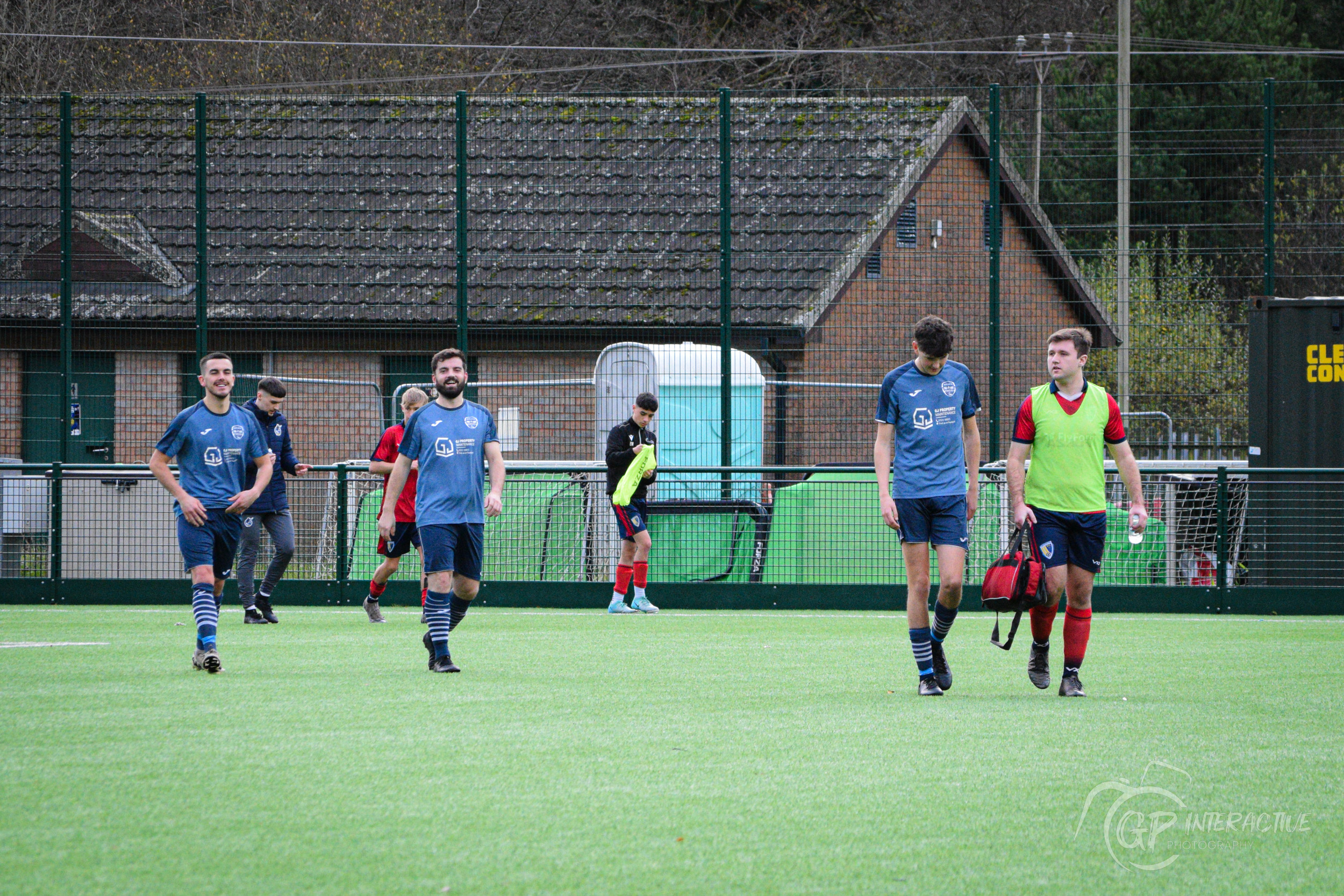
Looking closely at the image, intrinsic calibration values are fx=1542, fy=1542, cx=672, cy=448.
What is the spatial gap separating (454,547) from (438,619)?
0.43m

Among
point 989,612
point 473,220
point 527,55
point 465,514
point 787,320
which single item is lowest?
point 989,612

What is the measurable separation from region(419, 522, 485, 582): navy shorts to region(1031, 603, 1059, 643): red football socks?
127 inches

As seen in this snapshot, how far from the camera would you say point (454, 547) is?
357 inches

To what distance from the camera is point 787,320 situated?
18.3 m

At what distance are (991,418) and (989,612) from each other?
8.52ft

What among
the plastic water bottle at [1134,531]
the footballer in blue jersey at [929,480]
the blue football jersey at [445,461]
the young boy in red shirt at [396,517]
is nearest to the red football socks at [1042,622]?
the footballer in blue jersey at [929,480]

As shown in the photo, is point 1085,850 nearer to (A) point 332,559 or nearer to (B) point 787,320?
(A) point 332,559

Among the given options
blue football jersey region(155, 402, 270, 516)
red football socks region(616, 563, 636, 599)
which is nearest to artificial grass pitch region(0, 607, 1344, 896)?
blue football jersey region(155, 402, 270, 516)

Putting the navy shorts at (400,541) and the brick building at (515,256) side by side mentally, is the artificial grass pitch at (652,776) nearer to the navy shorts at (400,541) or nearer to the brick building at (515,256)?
the navy shorts at (400,541)

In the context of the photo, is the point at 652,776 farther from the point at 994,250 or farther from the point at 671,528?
the point at 994,250

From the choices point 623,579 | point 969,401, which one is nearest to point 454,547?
point 969,401

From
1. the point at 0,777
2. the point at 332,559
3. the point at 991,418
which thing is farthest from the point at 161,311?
the point at 0,777

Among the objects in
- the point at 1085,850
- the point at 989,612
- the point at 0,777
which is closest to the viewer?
the point at 1085,850

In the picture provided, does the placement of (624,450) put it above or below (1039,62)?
below
